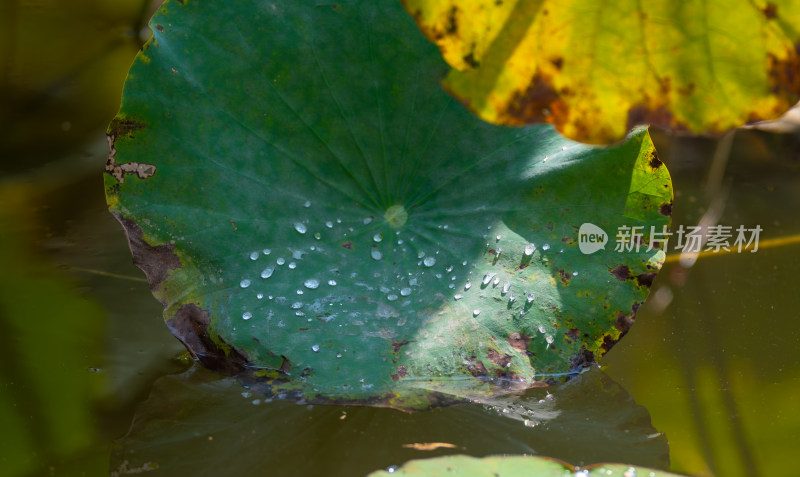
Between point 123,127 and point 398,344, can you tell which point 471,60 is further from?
point 123,127

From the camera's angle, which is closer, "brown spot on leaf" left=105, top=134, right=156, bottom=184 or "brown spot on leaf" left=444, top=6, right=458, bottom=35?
"brown spot on leaf" left=444, top=6, right=458, bottom=35

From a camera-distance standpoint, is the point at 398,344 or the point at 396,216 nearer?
the point at 398,344

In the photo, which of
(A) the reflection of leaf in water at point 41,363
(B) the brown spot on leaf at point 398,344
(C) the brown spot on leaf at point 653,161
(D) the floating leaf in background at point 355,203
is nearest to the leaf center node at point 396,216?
(D) the floating leaf in background at point 355,203

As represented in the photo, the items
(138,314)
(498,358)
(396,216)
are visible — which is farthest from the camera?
(138,314)

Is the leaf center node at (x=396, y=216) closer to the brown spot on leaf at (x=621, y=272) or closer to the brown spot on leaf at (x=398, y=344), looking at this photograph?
the brown spot on leaf at (x=398, y=344)

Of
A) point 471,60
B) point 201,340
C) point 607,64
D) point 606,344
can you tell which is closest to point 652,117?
point 607,64

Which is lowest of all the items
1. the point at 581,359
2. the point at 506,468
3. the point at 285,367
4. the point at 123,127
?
the point at 581,359

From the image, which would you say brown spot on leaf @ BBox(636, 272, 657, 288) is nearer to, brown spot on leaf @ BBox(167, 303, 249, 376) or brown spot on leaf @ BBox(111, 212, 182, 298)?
brown spot on leaf @ BBox(167, 303, 249, 376)

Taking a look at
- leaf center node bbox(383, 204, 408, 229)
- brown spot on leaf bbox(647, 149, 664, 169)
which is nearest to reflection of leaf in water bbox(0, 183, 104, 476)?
leaf center node bbox(383, 204, 408, 229)
